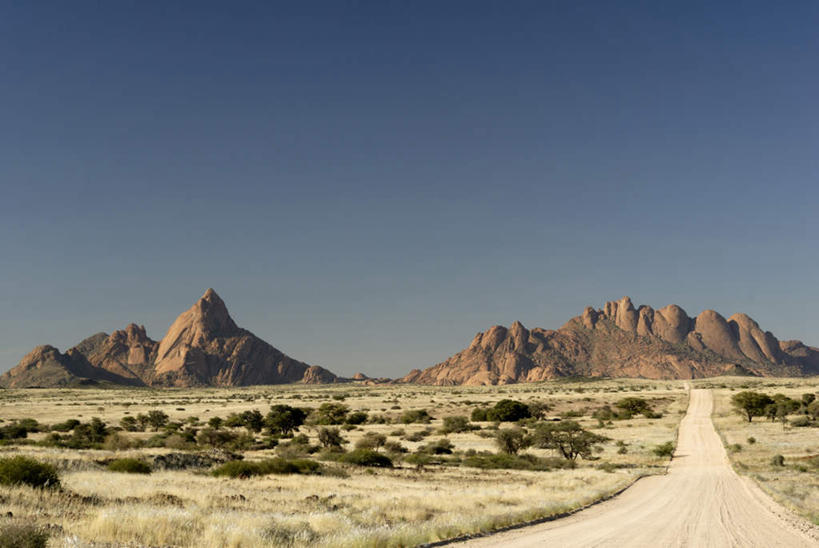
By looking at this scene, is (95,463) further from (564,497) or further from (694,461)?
(694,461)

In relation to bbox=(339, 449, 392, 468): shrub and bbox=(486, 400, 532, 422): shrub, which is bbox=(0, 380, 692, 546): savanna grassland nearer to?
bbox=(339, 449, 392, 468): shrub

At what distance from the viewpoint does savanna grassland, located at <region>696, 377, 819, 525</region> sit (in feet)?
84.0

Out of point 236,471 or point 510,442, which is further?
point 510,442

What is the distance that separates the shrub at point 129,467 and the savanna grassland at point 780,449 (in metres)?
27.3

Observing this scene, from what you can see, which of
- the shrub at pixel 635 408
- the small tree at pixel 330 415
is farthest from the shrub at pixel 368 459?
the shrub at pixel 635 408

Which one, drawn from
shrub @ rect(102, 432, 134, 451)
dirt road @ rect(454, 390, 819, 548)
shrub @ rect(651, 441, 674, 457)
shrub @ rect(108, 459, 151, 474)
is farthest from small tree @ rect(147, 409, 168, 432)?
dirt road @ rect(454, 390, 819, 548)

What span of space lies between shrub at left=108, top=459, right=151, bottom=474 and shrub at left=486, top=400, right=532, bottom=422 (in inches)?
2000

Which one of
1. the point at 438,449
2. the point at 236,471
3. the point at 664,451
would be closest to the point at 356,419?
the point at 438,449

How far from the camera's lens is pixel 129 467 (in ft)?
87.0

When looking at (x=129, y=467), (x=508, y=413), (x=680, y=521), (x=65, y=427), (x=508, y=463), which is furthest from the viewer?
(x=508, y=413)

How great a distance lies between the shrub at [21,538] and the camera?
31.8 feet

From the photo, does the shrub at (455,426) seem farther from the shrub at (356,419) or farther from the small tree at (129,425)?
the small tree at (129,425)

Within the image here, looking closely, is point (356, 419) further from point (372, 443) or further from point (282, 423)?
point (372, 443)

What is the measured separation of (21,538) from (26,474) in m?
10.1
